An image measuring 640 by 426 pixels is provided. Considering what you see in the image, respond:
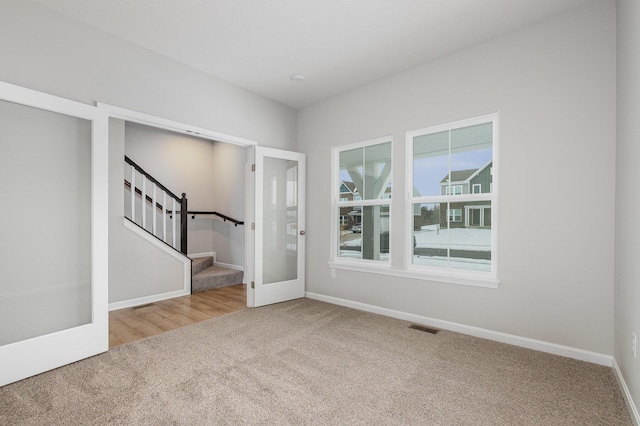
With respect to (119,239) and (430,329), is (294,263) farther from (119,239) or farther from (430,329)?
(119,239)

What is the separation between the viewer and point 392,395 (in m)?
2.01

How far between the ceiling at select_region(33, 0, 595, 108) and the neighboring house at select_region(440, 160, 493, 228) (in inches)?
49.8

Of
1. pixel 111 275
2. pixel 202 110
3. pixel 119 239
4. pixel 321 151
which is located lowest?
pixel 111 275

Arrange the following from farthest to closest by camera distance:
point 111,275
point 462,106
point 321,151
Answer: point 321,151, point 111,275, point 462,106

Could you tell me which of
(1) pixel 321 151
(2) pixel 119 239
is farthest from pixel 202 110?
(2) pixel 119 239

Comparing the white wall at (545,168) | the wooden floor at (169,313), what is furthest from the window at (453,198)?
the wooden floor at (169,313)

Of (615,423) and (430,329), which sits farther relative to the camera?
(430,329)

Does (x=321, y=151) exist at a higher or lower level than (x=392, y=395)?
higher

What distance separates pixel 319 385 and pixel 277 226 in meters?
2.44

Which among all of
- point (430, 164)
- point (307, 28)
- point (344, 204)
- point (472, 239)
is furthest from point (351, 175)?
point (307, 28)

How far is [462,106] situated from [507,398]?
2557 mm

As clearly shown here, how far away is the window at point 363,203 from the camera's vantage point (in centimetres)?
379

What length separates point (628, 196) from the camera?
1.96 m

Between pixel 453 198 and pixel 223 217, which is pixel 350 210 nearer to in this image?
pixel 453 198
